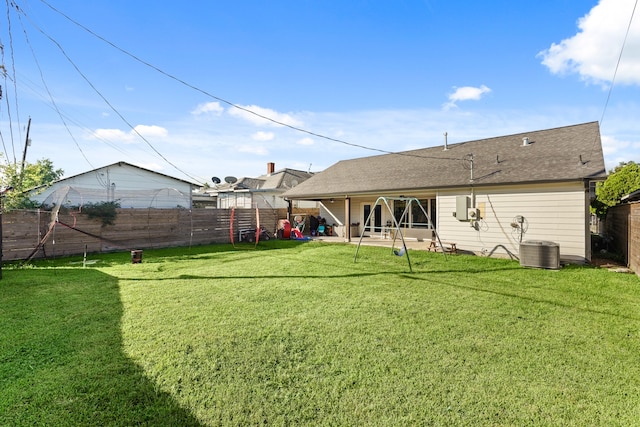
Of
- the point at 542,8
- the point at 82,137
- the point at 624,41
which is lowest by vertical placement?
the point at 624,41

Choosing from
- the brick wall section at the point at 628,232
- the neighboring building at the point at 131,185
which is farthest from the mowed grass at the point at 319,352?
the neighboring building at the point at 131,185

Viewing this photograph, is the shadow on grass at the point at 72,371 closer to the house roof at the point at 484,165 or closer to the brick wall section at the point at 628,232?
the brick wall section at the point at 628,232

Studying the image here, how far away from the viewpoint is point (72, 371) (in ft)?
9.76

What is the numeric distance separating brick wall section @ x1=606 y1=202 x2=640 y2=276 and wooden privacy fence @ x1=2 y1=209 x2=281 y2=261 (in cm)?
1396

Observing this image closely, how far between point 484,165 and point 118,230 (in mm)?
14342

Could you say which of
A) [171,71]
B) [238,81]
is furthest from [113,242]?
[238,81]

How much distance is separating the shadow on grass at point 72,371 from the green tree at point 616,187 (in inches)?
660

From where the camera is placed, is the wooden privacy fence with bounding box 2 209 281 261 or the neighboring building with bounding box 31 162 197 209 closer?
the wooden privacy fence with bounding box 2 209 281 261

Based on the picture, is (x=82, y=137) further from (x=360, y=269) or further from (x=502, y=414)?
(x=502, y=414)

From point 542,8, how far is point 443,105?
4721 millimetres

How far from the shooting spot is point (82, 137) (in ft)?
54.4

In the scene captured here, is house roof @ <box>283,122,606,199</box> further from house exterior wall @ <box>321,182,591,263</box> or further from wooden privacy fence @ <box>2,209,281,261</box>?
wooden privacy fence @ <box>2,209,281,261</box>

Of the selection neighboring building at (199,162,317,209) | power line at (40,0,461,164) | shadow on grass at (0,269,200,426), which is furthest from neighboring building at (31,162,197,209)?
shadow on grass at (0,269,200,426)

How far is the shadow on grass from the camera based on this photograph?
236 centimetres
